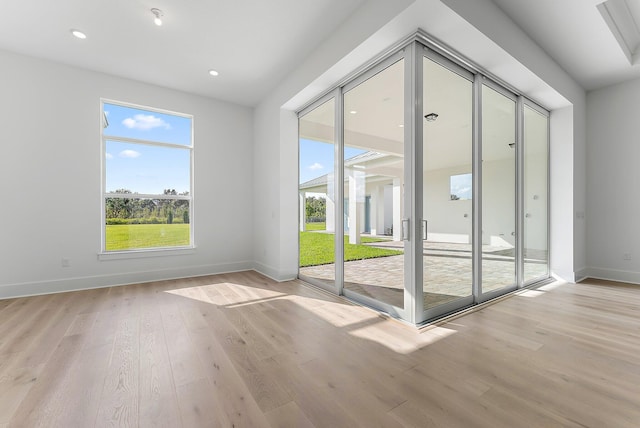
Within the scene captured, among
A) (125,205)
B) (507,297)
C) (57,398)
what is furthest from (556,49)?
(125,205)

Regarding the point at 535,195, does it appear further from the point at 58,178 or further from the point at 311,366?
the point at 58,178

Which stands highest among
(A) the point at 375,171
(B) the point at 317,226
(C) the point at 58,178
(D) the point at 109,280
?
(A) the point at 375,171

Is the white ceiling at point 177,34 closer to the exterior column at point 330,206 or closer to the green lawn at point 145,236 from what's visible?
the exterior column at point 330,206

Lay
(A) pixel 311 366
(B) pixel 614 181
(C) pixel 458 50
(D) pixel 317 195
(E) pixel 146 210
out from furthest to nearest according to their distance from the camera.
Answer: (E) pixel 146 210 → (B) pixel 614 181 → (D) pixel 317 195 → (C) pixel 458 50 → (A) pixel 311 366

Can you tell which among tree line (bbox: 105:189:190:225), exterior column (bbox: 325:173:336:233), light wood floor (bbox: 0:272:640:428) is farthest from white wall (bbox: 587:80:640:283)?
tree line (bbox: 105:189:190:225)

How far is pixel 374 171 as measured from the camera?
4215mm

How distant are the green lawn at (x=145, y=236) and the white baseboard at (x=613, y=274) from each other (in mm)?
7025

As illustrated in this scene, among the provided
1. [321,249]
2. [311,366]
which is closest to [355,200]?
[321,249]

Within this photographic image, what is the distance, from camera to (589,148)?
15.4 ft

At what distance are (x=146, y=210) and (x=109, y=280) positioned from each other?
1.18 m

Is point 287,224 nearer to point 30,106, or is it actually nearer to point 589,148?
point 30,106

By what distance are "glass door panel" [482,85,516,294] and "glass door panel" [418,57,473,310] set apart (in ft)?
0.81

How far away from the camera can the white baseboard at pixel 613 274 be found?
425 centimetres

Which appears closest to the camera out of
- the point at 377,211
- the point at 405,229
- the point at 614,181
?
the point at 405,229
